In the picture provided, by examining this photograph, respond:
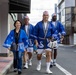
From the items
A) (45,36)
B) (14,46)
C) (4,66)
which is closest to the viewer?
(14,46)

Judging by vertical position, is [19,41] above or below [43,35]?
below

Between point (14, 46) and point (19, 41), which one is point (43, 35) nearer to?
point (19, 41)

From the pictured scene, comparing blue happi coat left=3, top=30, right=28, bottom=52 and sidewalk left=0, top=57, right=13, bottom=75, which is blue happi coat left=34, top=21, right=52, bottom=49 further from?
sidewalk left=0, top=57, right=13, bottom=75

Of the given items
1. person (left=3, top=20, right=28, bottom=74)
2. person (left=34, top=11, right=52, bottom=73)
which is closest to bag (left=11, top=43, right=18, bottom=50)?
person (left=3, top=20, right=28, bottom=74)

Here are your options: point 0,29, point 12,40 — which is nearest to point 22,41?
point 12,40

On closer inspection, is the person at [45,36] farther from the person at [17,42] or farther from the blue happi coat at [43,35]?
the person at [17,42]

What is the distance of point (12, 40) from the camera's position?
32.6ft

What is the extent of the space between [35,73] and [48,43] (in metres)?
1.05

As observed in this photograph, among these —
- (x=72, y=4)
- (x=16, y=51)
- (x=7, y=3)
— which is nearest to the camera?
(x=16, y=51)

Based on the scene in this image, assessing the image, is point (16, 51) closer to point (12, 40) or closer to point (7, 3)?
point (12, 40)

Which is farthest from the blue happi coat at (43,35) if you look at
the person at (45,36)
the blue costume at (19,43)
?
the blue costume at (19,43)

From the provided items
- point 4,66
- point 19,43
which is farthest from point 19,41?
point 4,66

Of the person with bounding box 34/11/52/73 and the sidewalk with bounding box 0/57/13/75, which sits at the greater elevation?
the person with bounding box 34/11/52/73

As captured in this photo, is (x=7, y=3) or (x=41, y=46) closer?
(x=41, y=46)
